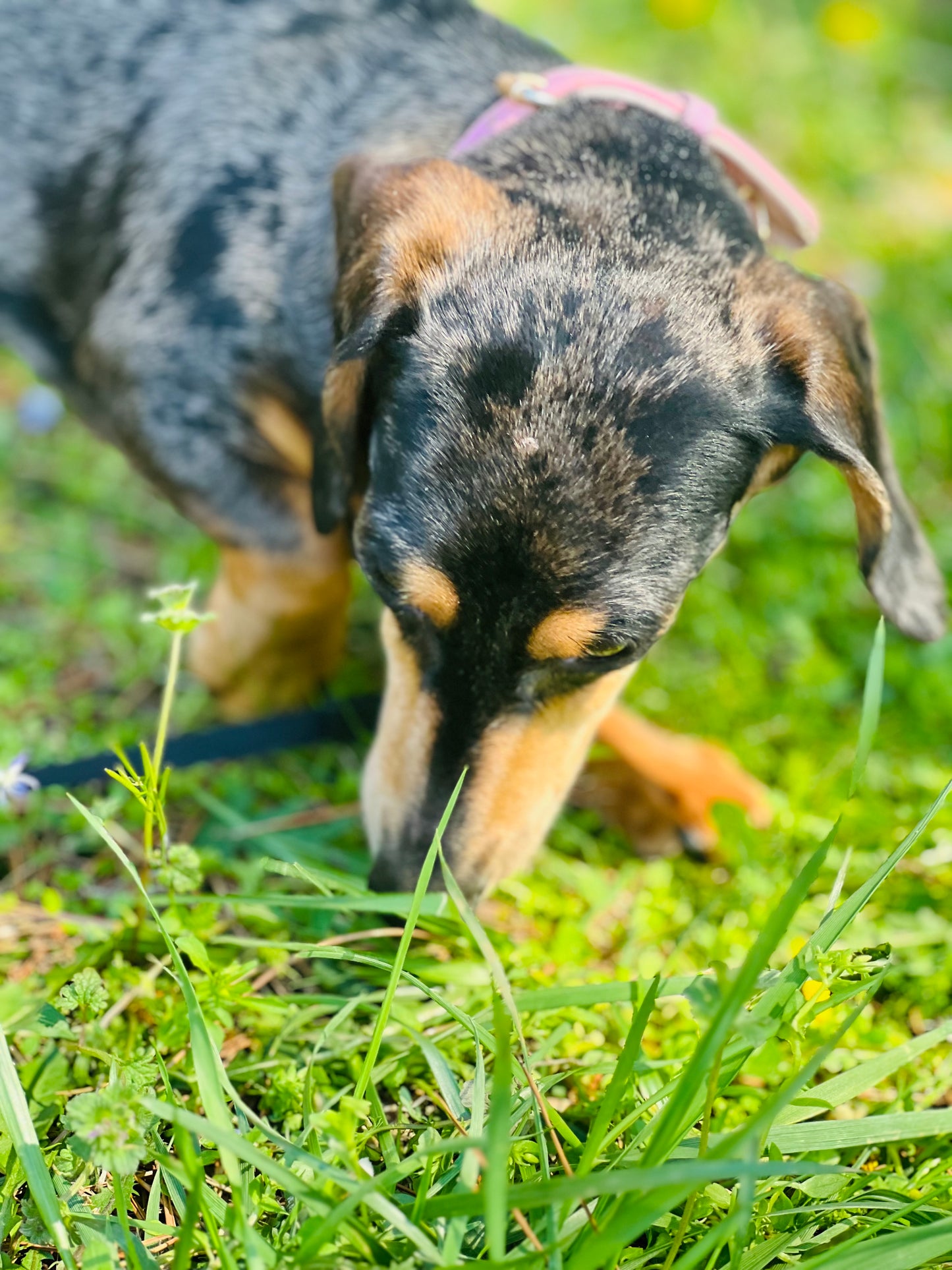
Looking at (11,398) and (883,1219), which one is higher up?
(883,1219)

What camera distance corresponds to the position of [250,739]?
3.16m

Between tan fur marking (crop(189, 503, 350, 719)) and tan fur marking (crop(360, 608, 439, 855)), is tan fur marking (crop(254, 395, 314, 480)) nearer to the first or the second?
tan fur marking (crop(189, 503, 350, 719))

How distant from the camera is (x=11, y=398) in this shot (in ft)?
15.4

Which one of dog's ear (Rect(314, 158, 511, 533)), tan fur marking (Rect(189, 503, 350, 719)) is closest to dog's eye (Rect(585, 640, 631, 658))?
dog's ear (Rect(314, 158, 511, 533))

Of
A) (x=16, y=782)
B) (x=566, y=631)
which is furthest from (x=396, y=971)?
(x=16, y=782)

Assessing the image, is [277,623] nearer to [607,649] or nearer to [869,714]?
[607,649]

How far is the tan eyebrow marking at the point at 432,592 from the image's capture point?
221 cm

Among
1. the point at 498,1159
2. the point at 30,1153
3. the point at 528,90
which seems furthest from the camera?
the point at 528,90

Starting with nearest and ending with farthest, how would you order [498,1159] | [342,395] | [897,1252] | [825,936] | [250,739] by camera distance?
[498,1159], [897,1252], [825,936], [342,395], [250,739]

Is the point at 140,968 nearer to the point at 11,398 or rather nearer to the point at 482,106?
the point at 482,106

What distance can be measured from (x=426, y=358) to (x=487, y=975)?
139 centimetres

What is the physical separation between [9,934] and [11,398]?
2819 millimetres

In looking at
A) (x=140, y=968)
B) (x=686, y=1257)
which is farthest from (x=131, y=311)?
(x=686, y=1257)

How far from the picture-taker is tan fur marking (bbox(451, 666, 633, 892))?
2414 mm
